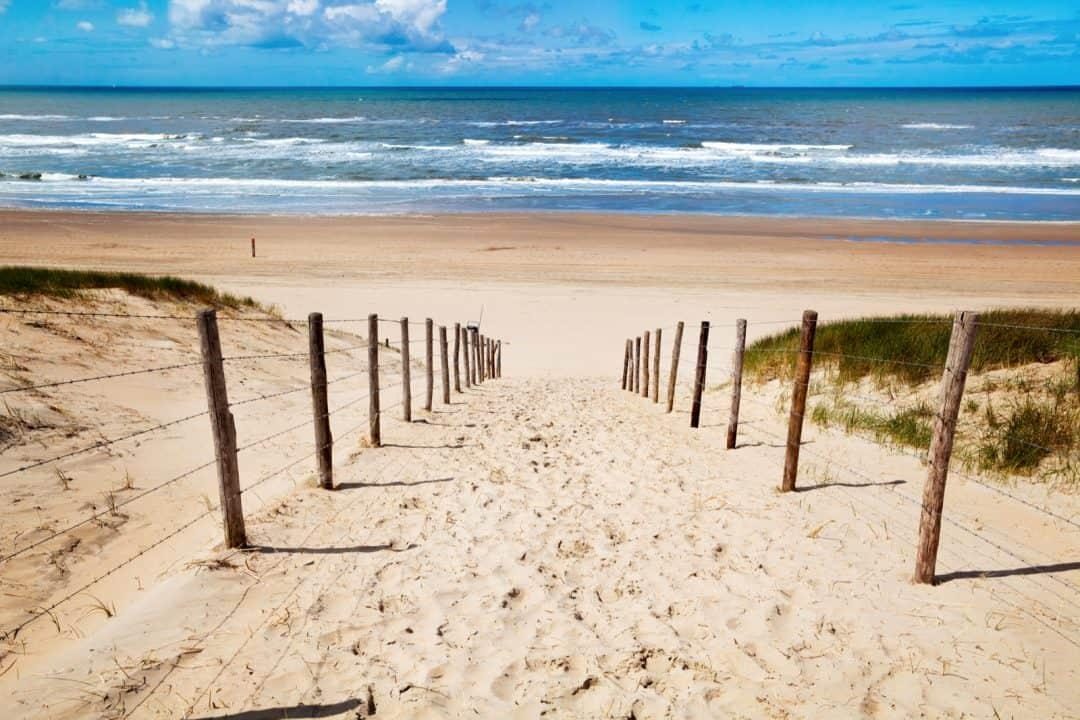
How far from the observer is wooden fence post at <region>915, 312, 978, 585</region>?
5453mm

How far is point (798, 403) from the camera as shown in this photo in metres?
7.71

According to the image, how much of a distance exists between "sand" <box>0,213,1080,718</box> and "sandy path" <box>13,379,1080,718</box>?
2 cm

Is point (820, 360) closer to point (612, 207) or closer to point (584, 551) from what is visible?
point (584, 551)

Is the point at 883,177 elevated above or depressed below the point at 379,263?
above

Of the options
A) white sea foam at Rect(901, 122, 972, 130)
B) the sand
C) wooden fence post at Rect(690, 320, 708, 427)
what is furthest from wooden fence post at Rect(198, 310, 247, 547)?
white sea foam at Rect(901, 122, 972, 130)

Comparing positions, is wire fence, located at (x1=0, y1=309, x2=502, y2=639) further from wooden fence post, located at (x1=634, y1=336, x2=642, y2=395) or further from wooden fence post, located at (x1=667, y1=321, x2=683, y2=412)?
wooden fence post, located at (x1=667, y1=321, x2=683, y2=412)

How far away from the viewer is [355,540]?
6.11 meters

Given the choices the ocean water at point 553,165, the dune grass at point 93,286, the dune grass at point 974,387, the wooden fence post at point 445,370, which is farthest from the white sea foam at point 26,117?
the dune grass at point 974,387

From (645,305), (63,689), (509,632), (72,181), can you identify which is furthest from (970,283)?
(72,181)

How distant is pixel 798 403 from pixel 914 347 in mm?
5496

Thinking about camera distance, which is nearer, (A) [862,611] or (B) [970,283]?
(A) [862,611]

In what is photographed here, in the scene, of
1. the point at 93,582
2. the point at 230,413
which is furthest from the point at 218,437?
the point at 93,582

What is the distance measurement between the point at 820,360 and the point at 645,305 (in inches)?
390

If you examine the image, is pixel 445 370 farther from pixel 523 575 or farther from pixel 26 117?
pixel 26 117
